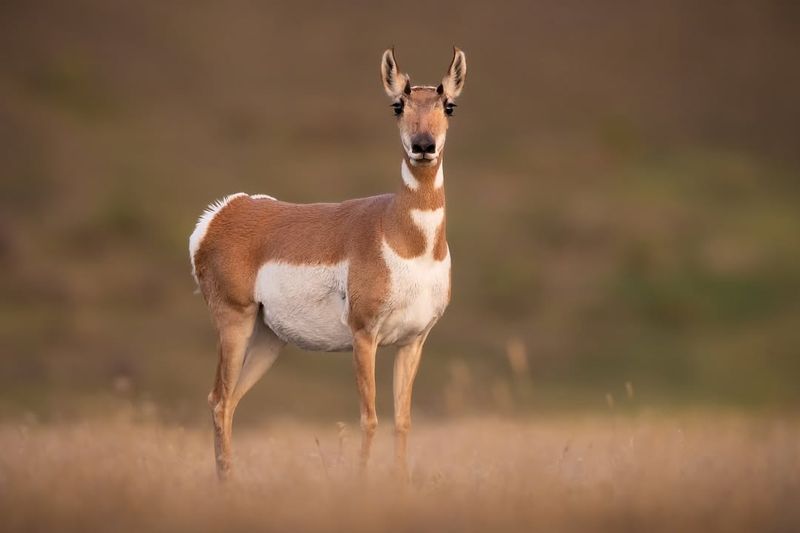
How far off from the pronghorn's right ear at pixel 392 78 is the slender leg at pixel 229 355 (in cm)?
250

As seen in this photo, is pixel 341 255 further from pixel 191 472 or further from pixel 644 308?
pixel 644 308

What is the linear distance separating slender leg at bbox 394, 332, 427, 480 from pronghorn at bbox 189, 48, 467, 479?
1 cm

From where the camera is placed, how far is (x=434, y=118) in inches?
472

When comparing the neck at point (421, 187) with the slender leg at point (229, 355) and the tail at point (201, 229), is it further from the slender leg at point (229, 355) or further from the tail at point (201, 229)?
the tail at point (201, 229)

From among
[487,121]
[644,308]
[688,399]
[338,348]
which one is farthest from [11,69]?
[338,348]

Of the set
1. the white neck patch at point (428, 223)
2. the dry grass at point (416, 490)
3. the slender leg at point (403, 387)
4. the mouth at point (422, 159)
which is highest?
the mouth at point (422, 159)

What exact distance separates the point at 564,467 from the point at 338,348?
7.95ft

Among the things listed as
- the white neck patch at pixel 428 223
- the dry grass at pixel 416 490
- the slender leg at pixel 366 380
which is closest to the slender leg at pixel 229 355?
the dry grass at pixel 416 490

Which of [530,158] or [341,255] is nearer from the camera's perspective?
[341,255]

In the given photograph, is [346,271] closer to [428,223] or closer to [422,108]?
[428,223]

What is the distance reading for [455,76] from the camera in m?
12.5

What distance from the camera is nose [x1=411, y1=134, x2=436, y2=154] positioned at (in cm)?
1174

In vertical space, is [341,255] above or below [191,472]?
above

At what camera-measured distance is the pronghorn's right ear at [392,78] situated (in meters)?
12.3
